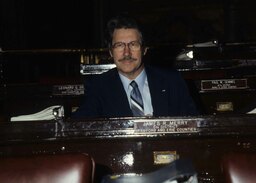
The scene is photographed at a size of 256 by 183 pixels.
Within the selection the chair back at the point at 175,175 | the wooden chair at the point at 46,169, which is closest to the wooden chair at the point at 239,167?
the chair back at the point at 175,175

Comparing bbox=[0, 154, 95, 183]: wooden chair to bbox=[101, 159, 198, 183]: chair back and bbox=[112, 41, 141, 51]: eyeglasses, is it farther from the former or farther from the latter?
bbox=[112, 41, 141, 51]: eyeglasses

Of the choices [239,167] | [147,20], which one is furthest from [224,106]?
[147,20]

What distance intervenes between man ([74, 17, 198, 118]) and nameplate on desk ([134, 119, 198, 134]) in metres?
0.38

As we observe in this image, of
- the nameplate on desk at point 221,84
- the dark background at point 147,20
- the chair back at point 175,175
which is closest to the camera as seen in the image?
the chair back at point 175,175

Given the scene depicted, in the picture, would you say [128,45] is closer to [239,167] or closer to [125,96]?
[125,96]

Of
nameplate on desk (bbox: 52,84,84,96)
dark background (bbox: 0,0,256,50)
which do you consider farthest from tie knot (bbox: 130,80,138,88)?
dark background (bbox: 0,0,256,50)

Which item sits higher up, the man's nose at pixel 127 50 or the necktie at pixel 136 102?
the man's nose at pixel 127 50

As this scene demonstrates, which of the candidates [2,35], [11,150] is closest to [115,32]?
[11,150]

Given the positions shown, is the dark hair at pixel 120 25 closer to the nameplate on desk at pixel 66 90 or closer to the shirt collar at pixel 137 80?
the shirt collar at pixel 137 80

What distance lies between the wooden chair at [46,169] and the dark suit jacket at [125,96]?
75 centimetres

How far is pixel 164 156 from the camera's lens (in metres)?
1.74

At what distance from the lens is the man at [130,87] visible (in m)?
2.10

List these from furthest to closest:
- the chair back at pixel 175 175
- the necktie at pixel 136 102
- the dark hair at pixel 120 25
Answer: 1. the dark hair at pixel 120 25
2. the necktie at pixel 136 102
3. the chair back at pixel 175 175

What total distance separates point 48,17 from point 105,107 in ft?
18.9
